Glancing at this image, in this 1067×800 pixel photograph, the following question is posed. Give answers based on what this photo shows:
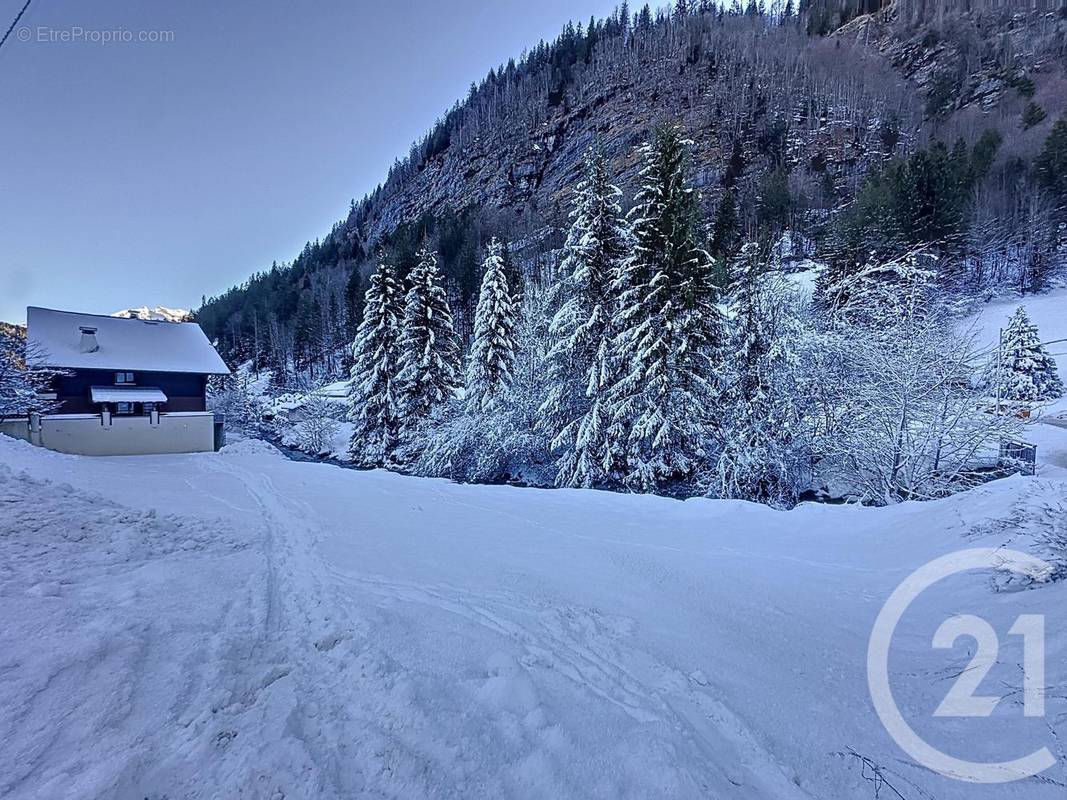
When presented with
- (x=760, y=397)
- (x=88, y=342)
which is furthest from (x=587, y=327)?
(x=88, y=342)

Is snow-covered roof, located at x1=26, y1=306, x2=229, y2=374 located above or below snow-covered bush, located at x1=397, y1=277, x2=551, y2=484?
above

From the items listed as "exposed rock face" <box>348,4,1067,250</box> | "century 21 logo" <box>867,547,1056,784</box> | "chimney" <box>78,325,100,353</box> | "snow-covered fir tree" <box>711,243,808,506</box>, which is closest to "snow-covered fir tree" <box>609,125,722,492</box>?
"snow-covered fir tree" <box>711,243,808,506</box>

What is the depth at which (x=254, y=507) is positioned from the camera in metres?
7.11

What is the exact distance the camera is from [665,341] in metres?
11.9

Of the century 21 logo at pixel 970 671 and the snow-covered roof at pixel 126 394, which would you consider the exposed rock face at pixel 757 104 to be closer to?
the snow-covered roof at pixel 126 394

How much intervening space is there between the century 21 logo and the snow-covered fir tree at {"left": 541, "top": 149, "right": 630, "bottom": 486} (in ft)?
27.9

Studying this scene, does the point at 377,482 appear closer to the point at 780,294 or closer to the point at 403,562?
the point at 403,562

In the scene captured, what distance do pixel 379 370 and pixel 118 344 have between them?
13.7 meters


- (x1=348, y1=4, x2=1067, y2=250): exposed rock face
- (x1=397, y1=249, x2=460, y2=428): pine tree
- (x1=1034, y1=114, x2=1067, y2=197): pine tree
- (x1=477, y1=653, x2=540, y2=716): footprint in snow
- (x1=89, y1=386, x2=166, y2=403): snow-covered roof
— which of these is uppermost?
(x1=348, y1=4, x2=1067, y2=250): exposed rock face

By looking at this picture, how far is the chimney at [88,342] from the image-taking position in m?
19.8

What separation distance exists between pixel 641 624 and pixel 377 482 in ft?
25.3

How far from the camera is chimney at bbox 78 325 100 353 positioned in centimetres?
1980

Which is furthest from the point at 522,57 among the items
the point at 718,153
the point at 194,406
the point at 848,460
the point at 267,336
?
the point at 848,460

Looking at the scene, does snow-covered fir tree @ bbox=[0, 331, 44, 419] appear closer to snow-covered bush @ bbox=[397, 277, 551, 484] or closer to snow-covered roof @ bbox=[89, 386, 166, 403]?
snow-covered roof @ bbox=[89, 386, 166, 403]
